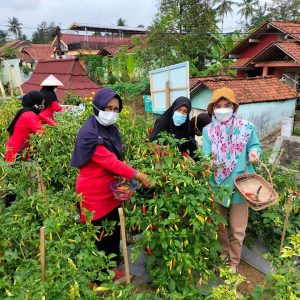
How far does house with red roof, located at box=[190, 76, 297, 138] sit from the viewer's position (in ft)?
38.0

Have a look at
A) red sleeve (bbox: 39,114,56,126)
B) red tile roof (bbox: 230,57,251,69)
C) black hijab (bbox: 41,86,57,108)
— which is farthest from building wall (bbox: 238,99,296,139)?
red sleeve (bbox: 39,114,56,126)

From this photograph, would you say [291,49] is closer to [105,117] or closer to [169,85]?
[169,85]

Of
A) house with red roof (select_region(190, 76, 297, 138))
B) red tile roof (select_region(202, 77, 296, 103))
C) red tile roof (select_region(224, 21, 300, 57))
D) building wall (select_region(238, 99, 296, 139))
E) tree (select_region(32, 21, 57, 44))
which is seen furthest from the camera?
tree (select_region(32, 21, 57, 44))

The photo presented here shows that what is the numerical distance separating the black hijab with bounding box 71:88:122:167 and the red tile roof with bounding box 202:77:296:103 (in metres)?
9.23

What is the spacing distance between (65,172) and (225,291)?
2.05 m

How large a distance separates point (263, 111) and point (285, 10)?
78.5 feet

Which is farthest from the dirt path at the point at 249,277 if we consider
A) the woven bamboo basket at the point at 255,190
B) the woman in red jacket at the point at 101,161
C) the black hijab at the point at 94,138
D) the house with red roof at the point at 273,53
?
the house with red roof at the point at 273,53

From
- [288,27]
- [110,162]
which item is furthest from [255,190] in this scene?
[288,27]

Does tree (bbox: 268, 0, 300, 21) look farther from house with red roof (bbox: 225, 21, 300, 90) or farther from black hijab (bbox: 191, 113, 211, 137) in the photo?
black hijab (bbox: 191, 113, 211, 137)

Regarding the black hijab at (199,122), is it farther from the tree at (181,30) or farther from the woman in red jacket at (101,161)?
the tree at (181,30)

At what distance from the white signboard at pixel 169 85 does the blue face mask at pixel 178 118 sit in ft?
7.27

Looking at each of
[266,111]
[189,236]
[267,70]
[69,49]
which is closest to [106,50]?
[69,49]

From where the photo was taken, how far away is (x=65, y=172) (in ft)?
10.5

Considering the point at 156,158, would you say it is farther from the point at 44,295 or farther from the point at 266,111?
the point at 266,111
